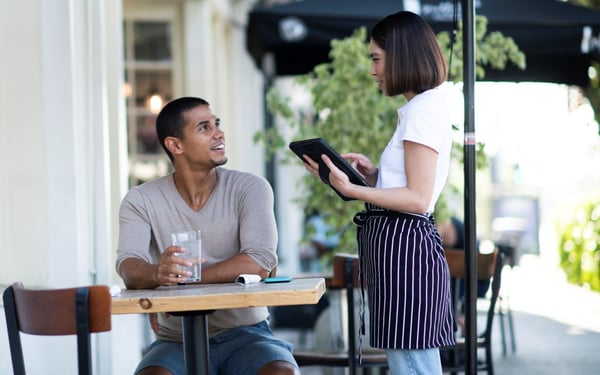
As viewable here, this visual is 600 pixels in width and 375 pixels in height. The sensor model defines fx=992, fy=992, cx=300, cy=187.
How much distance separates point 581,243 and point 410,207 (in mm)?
8068

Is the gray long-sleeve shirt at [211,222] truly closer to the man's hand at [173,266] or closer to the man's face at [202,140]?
the man's face at [202,140]

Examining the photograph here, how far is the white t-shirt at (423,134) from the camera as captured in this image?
269cm

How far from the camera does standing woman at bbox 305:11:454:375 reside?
106 inches

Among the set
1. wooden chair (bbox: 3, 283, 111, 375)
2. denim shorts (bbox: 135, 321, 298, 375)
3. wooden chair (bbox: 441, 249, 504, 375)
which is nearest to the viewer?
wooden chair (bbox: 3, 283, 111, 375)

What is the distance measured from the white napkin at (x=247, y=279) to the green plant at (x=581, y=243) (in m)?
7.25

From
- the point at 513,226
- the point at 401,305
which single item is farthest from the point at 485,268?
the point at 513,226

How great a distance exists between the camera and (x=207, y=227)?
131 inches

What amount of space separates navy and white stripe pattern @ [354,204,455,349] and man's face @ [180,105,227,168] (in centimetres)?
78

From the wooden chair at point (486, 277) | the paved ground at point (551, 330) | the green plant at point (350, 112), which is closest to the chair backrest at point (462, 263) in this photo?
the wooden chair at point (486, 277)

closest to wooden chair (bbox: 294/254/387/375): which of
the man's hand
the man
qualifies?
the man

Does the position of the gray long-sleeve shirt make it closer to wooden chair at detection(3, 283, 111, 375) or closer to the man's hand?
the man's hand

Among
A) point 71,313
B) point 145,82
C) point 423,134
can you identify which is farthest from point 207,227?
point 145,82

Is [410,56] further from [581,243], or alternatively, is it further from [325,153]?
[581,243]

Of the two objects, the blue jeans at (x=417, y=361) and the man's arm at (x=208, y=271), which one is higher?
the man's arm at (x=208, y=271)
